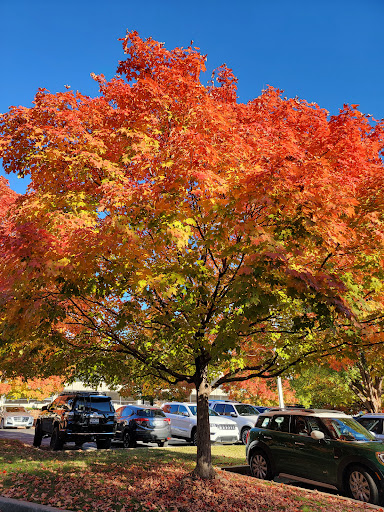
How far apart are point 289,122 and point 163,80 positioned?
299cm

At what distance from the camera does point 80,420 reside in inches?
567

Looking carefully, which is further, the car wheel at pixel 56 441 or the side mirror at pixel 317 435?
the car wheel at pixel 56 441

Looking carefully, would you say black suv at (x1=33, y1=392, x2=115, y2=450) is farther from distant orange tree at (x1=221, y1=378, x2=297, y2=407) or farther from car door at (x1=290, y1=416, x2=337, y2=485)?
distant orange tree at (x1=221, y1=378, x2=297, y2=407)

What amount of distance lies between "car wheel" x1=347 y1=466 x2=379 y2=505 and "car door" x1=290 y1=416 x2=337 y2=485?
381 mm

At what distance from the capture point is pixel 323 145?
8.34 meters

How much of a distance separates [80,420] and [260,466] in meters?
6.86

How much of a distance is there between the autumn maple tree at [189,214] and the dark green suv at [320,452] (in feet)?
7.13

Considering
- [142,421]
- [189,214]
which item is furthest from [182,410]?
[189,214]

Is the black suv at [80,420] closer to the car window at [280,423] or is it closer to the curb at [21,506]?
the car window at [280,423]

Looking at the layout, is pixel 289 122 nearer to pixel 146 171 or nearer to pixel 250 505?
pixel 146 171

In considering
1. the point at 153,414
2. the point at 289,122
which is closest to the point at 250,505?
the point at 289,122

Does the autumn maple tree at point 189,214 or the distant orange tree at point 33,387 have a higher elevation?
the autumn maple tree at point 189,214

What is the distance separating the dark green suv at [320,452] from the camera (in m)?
8.36

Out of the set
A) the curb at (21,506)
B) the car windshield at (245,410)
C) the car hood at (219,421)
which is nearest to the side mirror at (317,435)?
the curb at (21,506)
